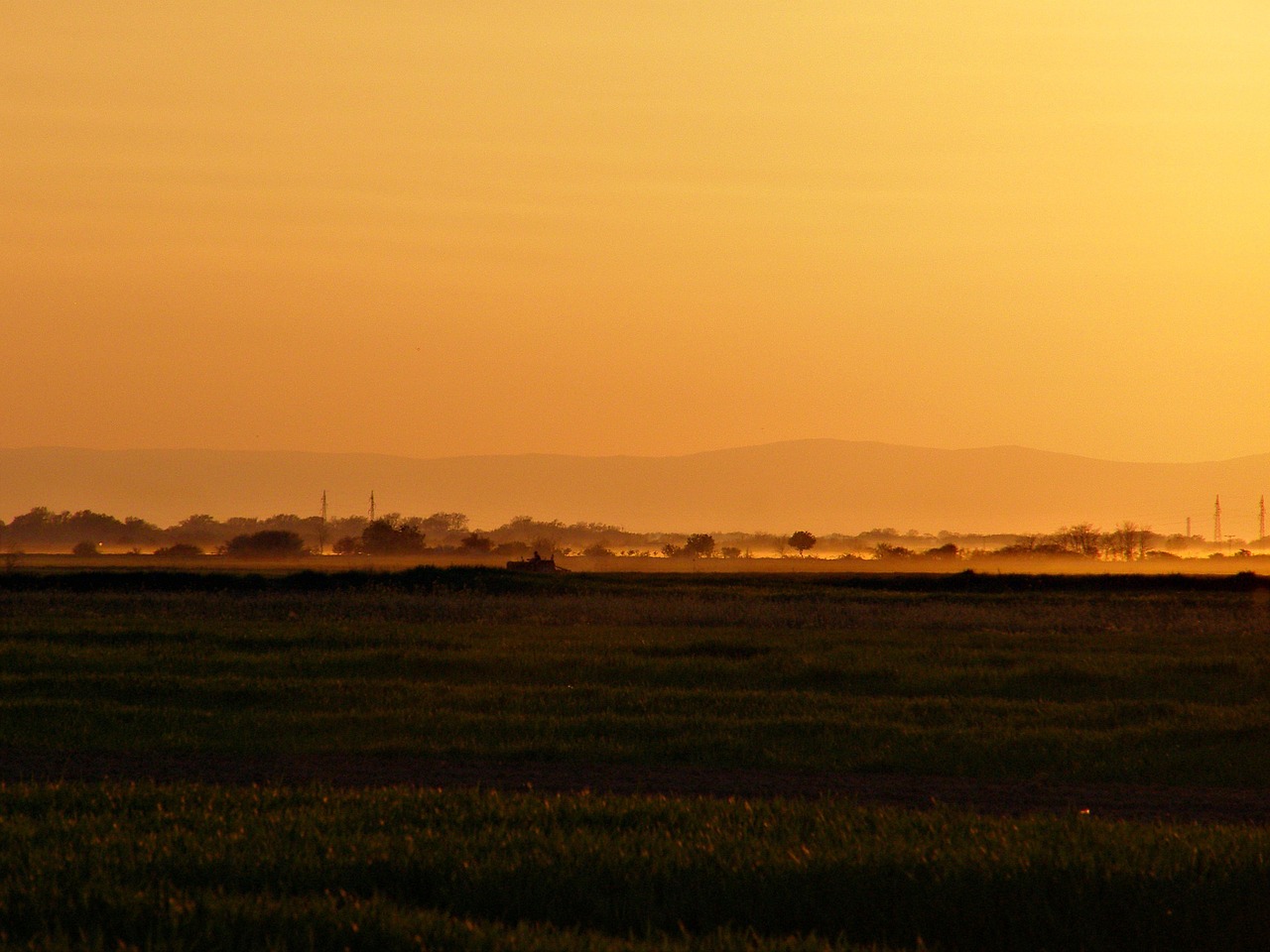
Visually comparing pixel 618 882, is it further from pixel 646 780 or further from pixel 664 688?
pixel 664 688

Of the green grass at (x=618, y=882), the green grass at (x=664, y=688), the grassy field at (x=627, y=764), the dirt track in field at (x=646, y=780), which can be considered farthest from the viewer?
the green grass at (x=664, y=688)

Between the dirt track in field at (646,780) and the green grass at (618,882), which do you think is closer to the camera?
the green grass at (618,882)

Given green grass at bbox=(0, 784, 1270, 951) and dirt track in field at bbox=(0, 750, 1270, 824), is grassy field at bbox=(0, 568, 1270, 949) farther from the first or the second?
dirt track in field at bbox=(0, 750, 1270, 824)

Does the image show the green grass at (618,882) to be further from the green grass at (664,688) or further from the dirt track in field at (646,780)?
the green grass at (664,688)

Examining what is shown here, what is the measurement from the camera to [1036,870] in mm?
9672

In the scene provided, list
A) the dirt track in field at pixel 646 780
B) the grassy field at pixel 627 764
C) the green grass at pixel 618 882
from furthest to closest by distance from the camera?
the dirt track in field at pixel 646 780 < the grassy field at pixel 627 764 < the green grass at pixel 618 882

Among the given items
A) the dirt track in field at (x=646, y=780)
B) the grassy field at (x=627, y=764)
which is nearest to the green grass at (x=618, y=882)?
the grassy field at (x=627, y=764)

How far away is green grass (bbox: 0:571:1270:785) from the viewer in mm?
17688

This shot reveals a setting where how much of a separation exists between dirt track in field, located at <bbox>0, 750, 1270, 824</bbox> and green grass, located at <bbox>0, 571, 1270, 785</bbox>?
0.83 meters

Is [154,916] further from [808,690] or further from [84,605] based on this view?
A: [84,605]

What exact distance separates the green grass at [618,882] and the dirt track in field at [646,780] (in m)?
2.75

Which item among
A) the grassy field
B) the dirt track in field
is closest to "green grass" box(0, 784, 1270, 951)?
the grassy field

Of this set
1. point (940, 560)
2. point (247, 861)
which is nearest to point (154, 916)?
point (247, 861)

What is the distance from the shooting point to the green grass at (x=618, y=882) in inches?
325
